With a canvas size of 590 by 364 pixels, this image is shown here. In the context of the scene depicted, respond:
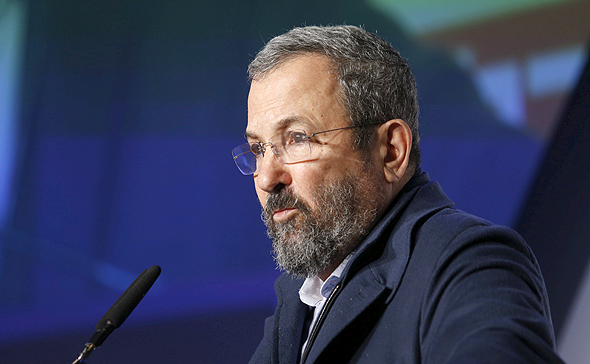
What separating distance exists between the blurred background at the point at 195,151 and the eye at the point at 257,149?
1060 mm

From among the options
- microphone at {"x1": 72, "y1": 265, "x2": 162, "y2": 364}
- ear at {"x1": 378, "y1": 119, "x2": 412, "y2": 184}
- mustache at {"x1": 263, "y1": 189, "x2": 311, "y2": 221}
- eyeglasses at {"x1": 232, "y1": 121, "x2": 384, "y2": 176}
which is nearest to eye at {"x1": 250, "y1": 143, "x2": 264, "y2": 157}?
eyeglasses at {"x1": 232, "y1": 121, "x2": 384, "y2": 176}

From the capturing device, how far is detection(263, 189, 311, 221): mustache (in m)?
1.25

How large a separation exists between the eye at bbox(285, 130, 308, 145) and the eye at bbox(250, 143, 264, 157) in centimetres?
9

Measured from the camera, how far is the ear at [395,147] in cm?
131

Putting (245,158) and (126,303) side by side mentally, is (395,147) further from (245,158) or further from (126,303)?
(126,303)

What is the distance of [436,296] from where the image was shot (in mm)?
905

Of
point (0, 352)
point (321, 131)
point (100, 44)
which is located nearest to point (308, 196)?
point (321, 131)

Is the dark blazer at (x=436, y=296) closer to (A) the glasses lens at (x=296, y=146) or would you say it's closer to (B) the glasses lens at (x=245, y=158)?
(A) the glasses lens at (x=296, y=146)

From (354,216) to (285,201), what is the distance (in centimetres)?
18

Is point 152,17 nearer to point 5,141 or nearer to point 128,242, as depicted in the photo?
point 5,141

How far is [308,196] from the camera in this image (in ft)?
4.09

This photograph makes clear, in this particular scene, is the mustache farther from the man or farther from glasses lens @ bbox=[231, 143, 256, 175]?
glasses lens @ bbox=[231, 143, 256, 175]

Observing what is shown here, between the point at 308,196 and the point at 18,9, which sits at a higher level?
the point at 18,9

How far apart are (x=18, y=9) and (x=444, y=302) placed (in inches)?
86.9
